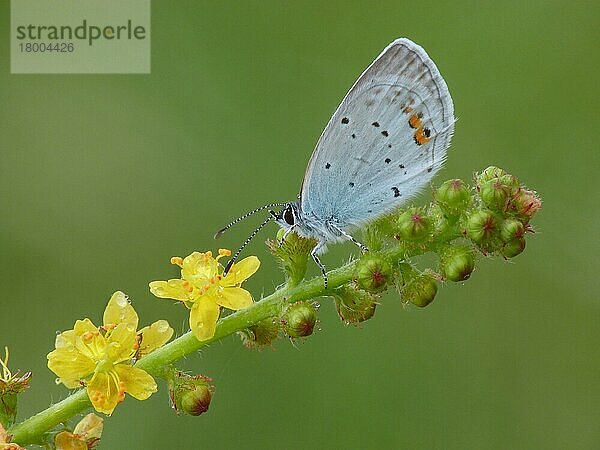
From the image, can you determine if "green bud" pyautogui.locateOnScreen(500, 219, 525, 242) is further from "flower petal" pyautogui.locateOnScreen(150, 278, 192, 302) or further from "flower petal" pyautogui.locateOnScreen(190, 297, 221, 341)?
"flower petal" pyautogui.locateOnScreen(150, 278, 192, 302)

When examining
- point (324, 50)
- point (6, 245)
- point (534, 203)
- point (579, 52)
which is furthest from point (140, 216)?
point (534, 203)

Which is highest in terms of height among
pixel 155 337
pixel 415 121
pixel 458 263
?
pixel 415 121

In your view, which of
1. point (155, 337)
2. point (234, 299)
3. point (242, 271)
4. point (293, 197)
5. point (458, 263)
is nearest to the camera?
point (458, 263)

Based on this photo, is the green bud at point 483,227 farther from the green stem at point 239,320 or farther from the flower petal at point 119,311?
the flower petal at point 119,311

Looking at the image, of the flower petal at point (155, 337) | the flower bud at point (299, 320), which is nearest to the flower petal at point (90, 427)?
the flower petal at point (155, 337)

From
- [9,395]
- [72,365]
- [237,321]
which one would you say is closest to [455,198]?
[237,321]

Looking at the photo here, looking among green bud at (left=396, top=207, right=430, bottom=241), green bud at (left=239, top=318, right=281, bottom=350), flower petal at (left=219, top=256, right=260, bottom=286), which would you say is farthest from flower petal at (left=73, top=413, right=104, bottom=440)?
green bud at (left=396, top=207, right=430, bottom=241)

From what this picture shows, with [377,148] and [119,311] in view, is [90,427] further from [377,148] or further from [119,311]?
[377,148]
